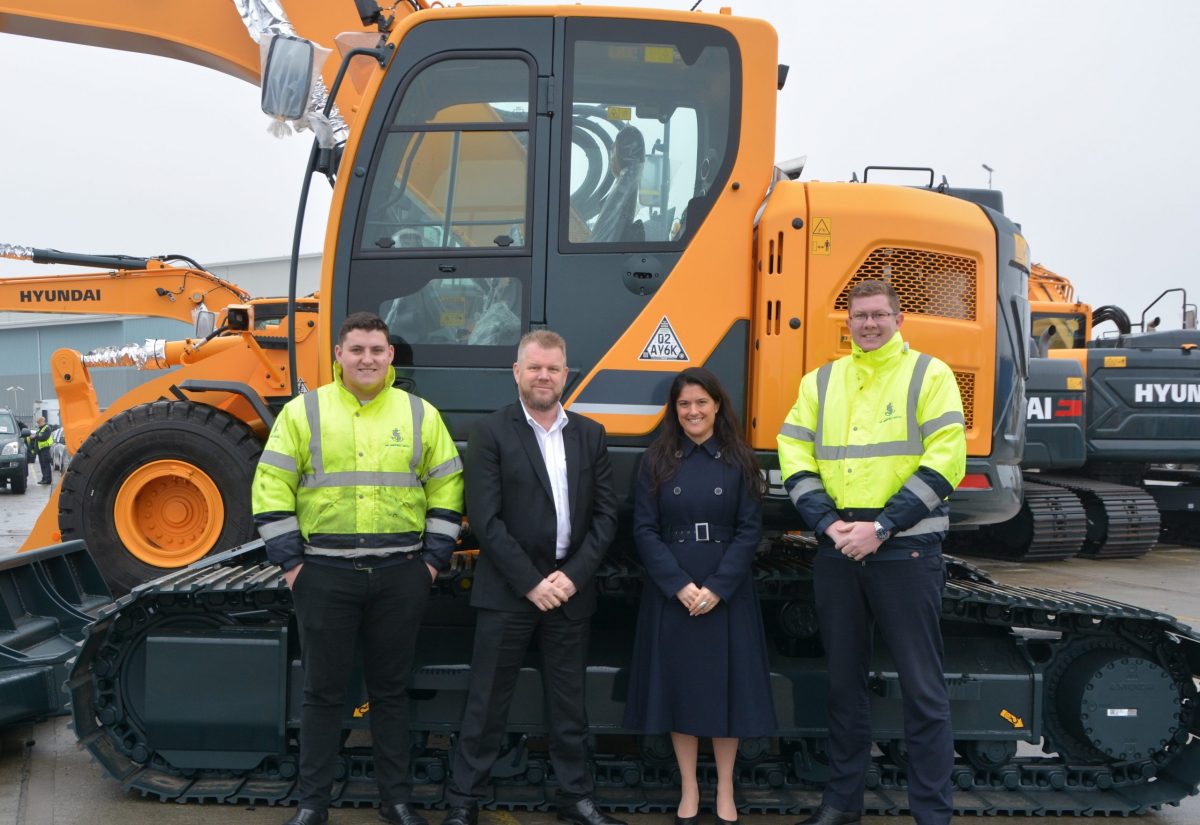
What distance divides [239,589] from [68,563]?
7.43ft

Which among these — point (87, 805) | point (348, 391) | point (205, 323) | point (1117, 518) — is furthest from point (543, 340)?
point (1117, 518)

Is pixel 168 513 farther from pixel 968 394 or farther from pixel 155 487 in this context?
pixel 968 394

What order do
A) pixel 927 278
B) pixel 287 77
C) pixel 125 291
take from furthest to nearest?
pixel 125 291 < pixel 927 278 < pixel 287 77

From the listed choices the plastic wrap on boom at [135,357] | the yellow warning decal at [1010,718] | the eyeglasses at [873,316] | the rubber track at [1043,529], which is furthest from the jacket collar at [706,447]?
the rubber track at [1043,529]

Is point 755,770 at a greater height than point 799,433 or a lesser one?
lesser

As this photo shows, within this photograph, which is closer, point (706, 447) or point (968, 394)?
point (706, 447)

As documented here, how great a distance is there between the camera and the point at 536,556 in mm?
3877

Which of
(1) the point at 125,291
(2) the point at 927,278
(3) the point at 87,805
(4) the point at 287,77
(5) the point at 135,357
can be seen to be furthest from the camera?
(1) the point at 125,291

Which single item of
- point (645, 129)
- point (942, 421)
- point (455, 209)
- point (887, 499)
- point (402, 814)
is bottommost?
point (402, 814)

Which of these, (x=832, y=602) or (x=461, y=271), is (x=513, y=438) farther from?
(x=832, y=602)

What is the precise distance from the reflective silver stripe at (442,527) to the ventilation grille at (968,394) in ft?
7.35

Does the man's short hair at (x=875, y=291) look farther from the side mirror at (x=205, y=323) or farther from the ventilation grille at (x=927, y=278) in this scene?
the side mirror at (x=205, y=323)

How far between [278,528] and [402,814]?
123 centimetres

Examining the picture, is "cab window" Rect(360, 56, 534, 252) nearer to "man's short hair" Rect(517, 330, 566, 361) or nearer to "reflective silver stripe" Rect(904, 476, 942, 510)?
"man's short hair" Rect(517, 330, 566, 361)
